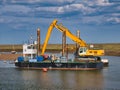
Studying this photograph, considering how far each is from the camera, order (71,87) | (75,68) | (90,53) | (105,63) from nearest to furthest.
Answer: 1. (71,87)
2. (75,68)
3. (90,53)
4. (105,63)

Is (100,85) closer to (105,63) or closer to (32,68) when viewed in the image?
(32,68)

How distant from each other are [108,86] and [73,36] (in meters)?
39.4

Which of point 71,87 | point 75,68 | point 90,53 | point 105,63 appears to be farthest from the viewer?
point 105,63

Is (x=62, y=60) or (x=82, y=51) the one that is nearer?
(x=62, y=60)

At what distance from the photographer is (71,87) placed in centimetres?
5500

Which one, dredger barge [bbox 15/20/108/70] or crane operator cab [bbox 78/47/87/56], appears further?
crane operator cab [bbox 78/47/87/56]

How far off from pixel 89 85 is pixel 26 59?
32160mm

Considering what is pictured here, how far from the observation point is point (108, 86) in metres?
57.3

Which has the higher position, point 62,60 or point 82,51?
point 82,51

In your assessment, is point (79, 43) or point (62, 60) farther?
point (79, 43)

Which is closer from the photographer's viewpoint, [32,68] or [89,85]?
[89,85]

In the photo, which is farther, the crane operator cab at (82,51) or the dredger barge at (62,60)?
the crane operator cab at (82,51)

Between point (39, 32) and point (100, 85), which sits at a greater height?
point (39, 32)

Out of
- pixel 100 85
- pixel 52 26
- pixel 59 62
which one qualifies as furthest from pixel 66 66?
pixel 100 85
